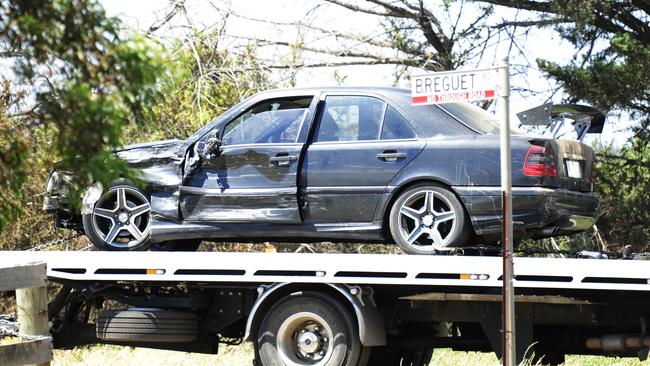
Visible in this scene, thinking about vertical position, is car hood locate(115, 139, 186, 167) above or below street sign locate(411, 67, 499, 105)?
below

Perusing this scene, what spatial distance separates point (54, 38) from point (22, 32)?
0.36 feet

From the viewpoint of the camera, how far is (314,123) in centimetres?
932

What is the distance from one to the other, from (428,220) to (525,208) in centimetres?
71

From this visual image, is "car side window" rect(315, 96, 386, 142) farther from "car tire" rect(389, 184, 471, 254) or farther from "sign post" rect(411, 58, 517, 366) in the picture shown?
"sign post" rect(411, 58, 517, 366)

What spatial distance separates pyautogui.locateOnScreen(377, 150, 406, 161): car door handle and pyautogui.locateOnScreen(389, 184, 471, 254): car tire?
257 millimetres

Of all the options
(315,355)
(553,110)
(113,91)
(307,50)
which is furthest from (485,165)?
(307,50)

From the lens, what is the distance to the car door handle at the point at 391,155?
8898 millimetres

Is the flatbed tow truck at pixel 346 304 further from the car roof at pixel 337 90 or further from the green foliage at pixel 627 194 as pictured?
the green foliage at pixel 627 194

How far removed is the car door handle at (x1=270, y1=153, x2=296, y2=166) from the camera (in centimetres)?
922

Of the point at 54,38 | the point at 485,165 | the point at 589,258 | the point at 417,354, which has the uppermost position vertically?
the point at 54,38

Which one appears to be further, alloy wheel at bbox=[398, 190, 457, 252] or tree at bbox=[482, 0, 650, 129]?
tree at bbox=[482, 0, 650, 129]

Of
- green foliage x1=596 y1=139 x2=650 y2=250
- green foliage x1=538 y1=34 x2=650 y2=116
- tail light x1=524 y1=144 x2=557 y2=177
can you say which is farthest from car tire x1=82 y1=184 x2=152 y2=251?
green foliage x1=596 y1=139 x2=650 y2=250

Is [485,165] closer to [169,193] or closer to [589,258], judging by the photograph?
[589,258]

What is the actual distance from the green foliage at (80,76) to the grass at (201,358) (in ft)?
22.2
